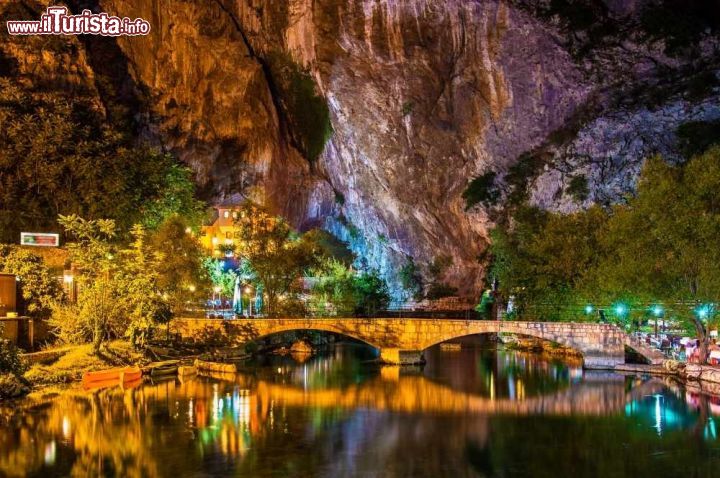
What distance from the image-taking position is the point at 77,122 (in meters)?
69.6

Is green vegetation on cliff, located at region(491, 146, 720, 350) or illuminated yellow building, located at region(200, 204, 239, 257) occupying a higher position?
illuminated yellow building, located at region(200, 204, 239, 257)

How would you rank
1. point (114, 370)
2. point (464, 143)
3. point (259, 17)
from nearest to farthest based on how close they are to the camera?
point (114, 370)
point (464, 143)
point (259, 17)

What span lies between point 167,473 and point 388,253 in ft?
186

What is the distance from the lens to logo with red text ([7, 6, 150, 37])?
73.1 m

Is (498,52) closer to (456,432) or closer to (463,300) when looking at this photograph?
(463,300)

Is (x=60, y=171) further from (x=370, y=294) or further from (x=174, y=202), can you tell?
(x=370, y=294)

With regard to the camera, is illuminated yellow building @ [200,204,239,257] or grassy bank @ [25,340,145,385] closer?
grassy bank @ [25,340,145,385]

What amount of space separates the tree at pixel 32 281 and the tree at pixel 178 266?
32.3 ft

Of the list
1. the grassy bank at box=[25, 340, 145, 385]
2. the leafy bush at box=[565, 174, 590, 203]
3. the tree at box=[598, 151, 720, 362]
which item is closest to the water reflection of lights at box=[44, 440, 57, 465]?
the grassy bank at box=[25, 340, 145, 385]

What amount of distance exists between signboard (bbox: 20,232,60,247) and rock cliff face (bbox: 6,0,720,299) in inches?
1092

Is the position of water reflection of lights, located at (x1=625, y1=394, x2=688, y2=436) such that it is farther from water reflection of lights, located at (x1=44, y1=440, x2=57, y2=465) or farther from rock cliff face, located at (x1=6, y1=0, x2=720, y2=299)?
rock cliff face, located at (x1=6, y1=0, x2=720, y2=299)

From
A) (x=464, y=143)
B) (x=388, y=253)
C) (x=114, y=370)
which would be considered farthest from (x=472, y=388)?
(x=388, y=253)

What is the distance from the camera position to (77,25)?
247 ft

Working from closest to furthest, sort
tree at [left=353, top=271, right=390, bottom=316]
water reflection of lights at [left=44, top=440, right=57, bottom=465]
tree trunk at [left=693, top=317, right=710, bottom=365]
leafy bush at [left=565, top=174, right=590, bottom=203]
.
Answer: water reflection of lights at [left=44, top=440, right=57, bottom=465], tree trunk at [left=693, top=317, right=710, bottom=365], leafy bush at [left=565, top=174, right=590, bottom=203], tree at [left=353, top=271, right=390, bottom=316]
